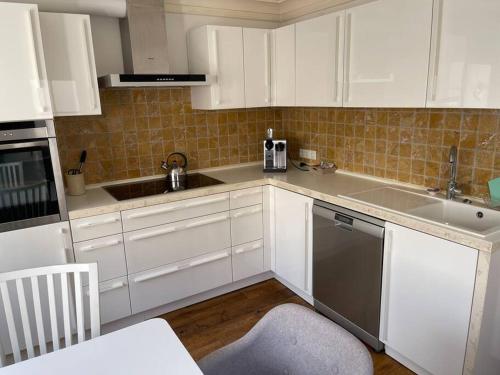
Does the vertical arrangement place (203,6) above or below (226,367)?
above

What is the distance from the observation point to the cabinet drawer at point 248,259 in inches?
114

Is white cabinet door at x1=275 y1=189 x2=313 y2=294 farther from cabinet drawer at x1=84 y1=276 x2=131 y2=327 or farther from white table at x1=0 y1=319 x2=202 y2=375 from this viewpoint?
white table at x1=0 y1=319 x2=202 y2=375

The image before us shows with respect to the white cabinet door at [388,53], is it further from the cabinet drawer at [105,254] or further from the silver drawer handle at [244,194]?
the cabinet drawer at [105,254]

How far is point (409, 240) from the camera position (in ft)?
6.26

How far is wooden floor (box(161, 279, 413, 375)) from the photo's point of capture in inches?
91.5

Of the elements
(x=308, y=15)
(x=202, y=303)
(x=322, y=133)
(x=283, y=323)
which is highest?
(x=308, y=15)

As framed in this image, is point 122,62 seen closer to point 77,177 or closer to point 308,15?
point 77,177

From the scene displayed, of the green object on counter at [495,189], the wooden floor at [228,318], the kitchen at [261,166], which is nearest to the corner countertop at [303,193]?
the kitchen at [261,166]

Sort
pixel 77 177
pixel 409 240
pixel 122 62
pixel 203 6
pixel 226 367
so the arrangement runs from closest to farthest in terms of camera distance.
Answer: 1. pixel 226 367
2. pixel 409 240
3. pixel 77 177
4. pixel 122 62
5. pixel 203 6

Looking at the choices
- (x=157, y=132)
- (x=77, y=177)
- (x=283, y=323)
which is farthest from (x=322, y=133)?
(x=283, y=323)

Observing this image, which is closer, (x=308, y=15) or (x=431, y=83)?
(x=431, y=83)

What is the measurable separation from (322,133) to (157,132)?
1335 millimetres

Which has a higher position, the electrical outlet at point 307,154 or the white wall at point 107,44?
the white wall at point 107,44

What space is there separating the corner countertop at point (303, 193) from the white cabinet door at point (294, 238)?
0.30ft
